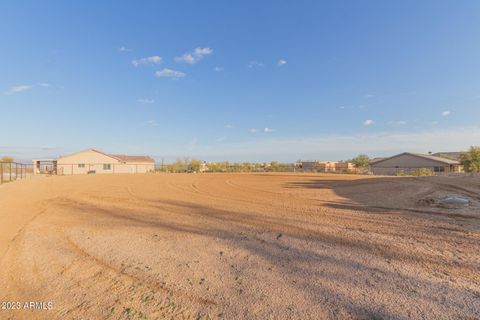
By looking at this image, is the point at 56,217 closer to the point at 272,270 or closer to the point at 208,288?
the point at 208,288

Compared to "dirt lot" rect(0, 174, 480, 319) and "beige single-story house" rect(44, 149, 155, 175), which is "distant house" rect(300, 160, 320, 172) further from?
"beige single-story house" rect(44, 149, 155, 175)

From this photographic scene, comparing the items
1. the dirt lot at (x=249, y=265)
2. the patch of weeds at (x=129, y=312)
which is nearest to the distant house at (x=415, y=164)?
the dirt lot at (x=249, y=265)

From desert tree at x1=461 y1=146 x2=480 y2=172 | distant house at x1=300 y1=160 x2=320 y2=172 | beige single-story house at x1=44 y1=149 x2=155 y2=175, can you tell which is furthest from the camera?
beige single-story house at x1=44 y1=149 x2=155 y2=175

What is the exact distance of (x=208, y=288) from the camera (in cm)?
303

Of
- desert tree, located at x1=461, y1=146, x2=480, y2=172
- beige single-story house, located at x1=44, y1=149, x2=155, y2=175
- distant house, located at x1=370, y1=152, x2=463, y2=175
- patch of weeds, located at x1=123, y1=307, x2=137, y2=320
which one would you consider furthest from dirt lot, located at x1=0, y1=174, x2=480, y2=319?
beige single-story house, located at x1=44, y1=149, x2=155, y2=175

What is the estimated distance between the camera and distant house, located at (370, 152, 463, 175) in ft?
116

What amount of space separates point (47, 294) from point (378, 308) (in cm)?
383

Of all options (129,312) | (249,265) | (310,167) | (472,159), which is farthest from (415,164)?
(129,312)

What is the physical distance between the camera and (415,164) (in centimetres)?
4047

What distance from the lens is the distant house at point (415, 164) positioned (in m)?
35.4

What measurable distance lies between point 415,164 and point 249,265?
154 ft

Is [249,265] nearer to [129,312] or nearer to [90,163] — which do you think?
[129,312]

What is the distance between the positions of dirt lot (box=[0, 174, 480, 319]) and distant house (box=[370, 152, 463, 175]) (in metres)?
31.9

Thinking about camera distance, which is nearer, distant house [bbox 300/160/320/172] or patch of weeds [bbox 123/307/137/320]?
patch of weeds [bbox 123/307/137/320]
